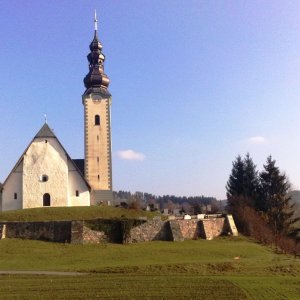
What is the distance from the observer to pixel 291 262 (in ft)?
79.1

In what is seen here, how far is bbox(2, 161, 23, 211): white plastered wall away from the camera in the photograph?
38406 mm

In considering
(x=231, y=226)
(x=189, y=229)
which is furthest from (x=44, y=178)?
(x=231, y=226)

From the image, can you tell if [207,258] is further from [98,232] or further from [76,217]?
[76,217]

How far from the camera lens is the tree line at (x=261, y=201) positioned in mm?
41406

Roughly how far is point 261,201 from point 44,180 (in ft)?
79.0

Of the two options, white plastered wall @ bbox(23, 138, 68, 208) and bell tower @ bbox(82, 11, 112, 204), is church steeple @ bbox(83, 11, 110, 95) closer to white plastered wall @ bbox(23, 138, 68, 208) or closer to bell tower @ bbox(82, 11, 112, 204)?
bell tower @ bbox(82, 11, 112, 204)

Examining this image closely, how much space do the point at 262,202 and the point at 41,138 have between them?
25.2 meters

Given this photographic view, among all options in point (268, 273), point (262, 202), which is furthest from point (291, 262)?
point (262, 202)

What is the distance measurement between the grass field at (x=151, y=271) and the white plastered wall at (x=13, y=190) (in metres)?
8.37

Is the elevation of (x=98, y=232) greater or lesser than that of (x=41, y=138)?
lesser

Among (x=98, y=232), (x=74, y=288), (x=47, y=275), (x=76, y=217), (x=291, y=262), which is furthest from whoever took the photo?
(x=76, y=217)

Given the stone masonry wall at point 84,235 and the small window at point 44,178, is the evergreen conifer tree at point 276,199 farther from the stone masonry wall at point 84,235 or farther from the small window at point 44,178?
the small window at point 44,178

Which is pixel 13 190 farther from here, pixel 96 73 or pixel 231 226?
pixel 231 226

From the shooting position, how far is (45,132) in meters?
39.6
